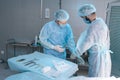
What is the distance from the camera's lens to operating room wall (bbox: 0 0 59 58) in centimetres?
428

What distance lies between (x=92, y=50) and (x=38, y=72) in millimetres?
659

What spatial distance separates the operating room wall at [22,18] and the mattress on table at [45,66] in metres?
2.47

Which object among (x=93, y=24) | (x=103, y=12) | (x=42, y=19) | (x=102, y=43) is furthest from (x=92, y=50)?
(x=42, y=19)

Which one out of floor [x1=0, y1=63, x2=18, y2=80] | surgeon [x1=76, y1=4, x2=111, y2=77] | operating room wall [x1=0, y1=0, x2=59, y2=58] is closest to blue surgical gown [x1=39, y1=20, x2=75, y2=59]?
surgeon [x1=76, y1=4, x2=111, y2=77]

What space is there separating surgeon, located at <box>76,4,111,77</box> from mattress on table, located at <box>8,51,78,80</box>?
0.25m

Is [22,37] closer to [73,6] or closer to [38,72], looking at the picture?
[73,6]

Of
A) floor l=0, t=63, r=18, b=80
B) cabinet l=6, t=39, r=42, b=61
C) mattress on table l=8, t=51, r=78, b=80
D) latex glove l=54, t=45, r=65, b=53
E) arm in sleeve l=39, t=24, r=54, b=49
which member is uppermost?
arm in sleeve l=39, t=24, r=54, b=49

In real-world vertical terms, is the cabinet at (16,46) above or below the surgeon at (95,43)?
below

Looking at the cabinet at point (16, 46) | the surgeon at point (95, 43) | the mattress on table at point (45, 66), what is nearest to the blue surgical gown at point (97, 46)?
the surgeon at point (95, 43)

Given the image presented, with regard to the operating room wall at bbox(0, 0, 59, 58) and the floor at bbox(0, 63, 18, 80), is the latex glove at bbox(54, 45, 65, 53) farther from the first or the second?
the operating room wall at bbox(0, 0, 59, 58)

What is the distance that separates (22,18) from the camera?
4469 millimetres

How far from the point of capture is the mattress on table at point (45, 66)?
5.35ft

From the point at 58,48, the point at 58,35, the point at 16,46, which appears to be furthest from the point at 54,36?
the point at 16,46

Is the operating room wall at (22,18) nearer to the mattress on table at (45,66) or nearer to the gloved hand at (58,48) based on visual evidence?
the gloved hand at (58,48)
